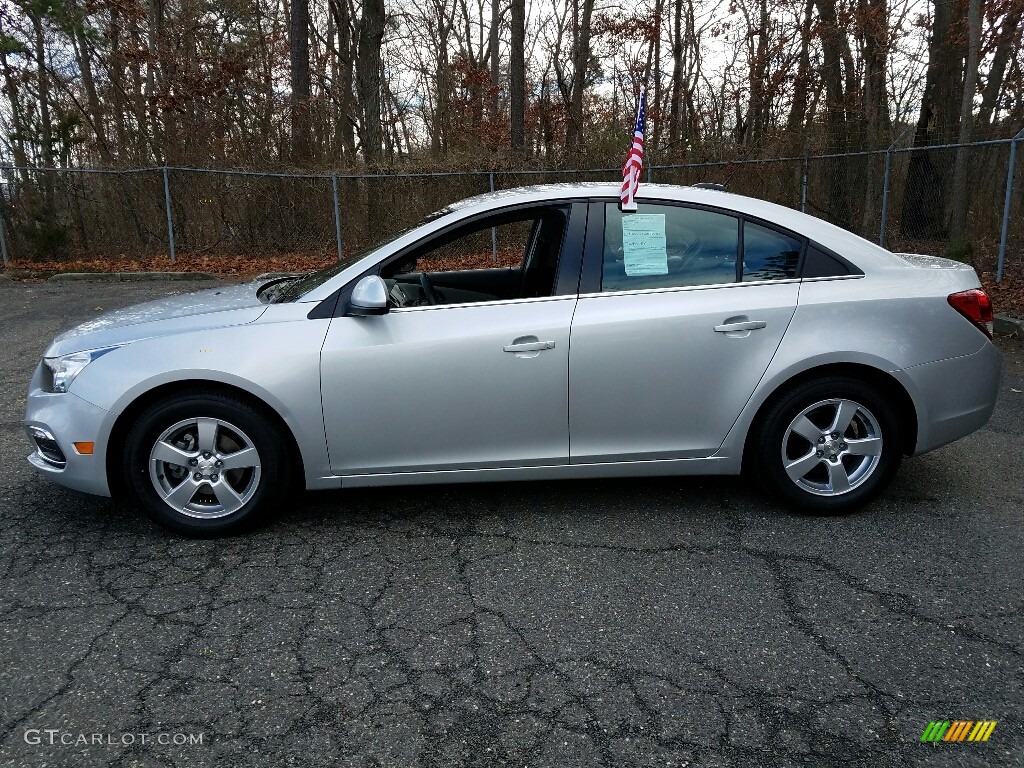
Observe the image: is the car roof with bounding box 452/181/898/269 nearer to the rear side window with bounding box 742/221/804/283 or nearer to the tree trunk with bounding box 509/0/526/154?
the rear side window with bounding box 742/221/804/283

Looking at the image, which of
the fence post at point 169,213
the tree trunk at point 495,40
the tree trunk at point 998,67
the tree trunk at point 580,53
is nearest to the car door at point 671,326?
the fence post at point 169,213

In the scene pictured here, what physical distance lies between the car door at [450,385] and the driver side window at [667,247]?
0.27 m

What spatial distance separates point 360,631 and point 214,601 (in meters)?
0.67

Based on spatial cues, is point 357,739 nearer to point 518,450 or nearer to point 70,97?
point 518,450

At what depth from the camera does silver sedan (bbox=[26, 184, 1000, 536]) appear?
3.60 meters

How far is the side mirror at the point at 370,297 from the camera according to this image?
140 inches

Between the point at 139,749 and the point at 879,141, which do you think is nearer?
the point at 139,749

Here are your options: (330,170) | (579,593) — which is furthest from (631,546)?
(330,170)

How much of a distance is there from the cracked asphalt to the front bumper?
1.02 ft

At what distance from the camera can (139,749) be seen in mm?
2318

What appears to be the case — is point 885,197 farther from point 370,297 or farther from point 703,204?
point 370,297

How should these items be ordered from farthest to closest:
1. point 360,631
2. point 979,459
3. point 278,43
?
1. point 278,43
2. point 979,459
3. point 360,631

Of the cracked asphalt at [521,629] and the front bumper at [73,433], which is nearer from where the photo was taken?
the cracked asphalt at [521,629]

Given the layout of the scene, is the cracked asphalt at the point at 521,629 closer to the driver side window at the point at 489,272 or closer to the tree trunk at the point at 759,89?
the driver side window at the point at 489,272
